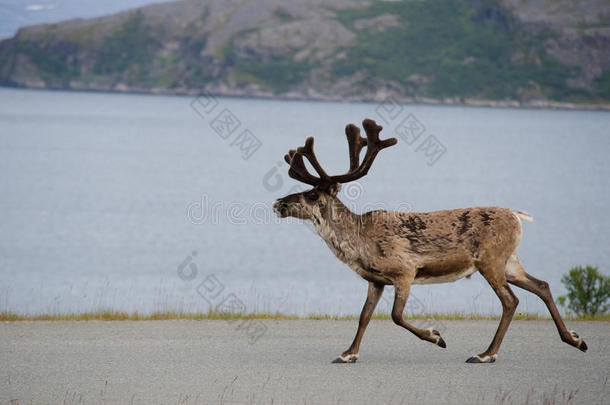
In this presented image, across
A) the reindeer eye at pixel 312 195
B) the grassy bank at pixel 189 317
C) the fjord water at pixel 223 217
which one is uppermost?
the reindeer eye at pixel 312 195

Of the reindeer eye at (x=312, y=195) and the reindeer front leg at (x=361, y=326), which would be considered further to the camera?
the reindeer eye at (x=312, y=195)

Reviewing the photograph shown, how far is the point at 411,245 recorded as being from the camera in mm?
10117

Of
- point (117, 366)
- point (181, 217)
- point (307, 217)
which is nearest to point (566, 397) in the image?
point (307, 217)

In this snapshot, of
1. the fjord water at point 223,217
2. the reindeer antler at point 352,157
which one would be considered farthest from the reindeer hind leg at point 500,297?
the fjord water at point 223,217

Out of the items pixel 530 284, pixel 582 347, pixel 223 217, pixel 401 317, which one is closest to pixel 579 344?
pixel 582 347

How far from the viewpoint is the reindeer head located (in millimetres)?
10352

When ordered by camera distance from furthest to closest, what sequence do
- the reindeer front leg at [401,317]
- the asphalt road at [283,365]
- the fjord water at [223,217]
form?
the fjord water at [223,217], the reindeer front leg at [401,317], the asphalt road at [283,365]

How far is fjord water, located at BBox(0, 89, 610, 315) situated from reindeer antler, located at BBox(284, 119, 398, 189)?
6.69 m

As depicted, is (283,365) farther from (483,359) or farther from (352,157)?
(352,157)

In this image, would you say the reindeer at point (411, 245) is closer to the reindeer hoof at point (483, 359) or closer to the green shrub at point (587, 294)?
the reindeer hoof at point (483, 359)

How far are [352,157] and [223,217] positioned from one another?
5203 centimetres

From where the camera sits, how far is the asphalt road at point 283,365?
8.70m

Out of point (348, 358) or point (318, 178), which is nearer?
point (348, 358)

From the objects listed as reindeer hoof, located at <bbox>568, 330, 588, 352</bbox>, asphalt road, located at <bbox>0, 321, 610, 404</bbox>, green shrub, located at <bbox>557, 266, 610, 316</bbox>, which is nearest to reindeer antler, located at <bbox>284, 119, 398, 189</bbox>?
asphalt road, located at <bbox>0, 321, 610, 404</bbox>
